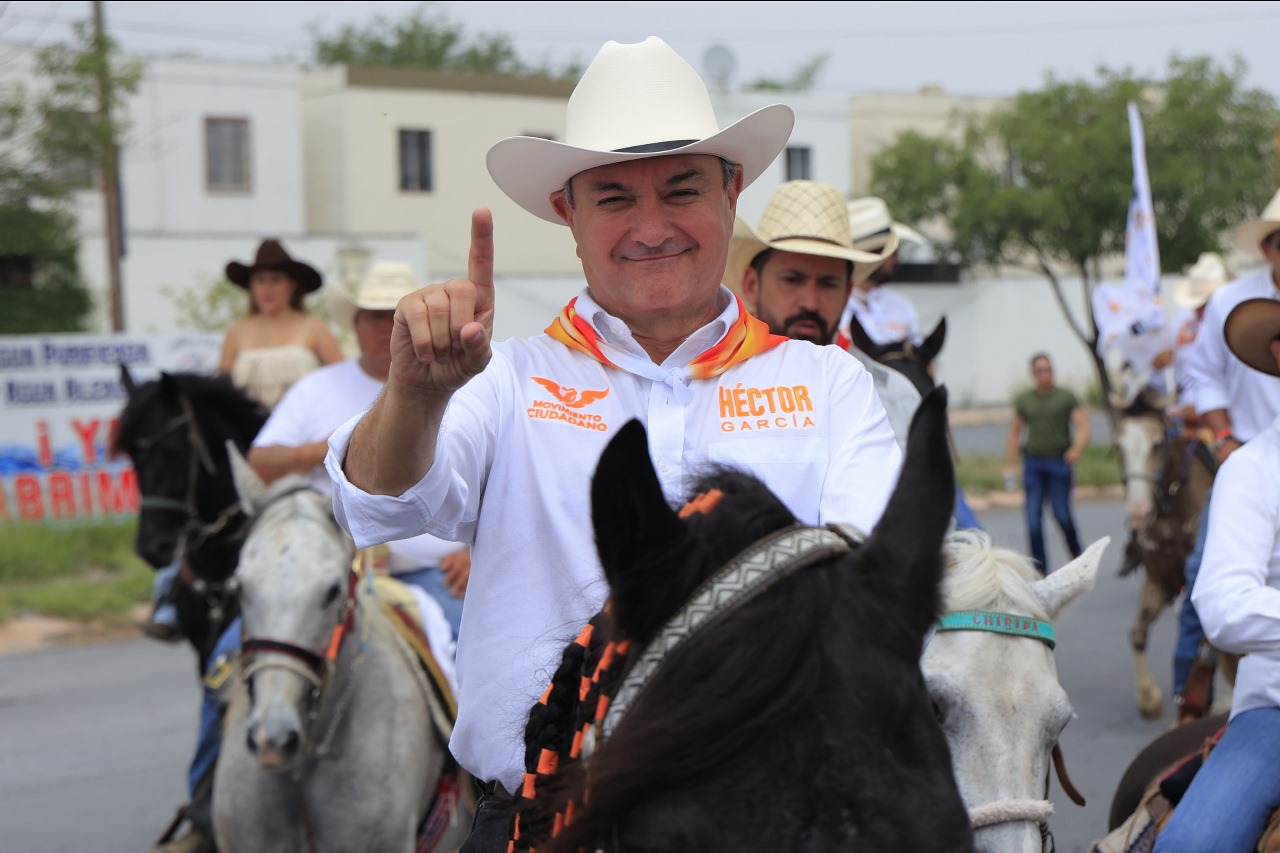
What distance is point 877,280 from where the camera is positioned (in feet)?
25.2

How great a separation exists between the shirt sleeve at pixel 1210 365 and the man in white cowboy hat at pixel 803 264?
2.58 metres

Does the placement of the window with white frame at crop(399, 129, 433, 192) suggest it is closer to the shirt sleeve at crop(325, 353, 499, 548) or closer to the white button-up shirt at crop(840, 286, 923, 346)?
the white button-up shirt at crop(840, 286, 923, 346)

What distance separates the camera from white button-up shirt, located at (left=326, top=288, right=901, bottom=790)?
2.36 meters

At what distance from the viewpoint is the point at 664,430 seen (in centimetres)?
243

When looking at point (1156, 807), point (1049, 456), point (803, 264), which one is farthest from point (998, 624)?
point (1049, 456)

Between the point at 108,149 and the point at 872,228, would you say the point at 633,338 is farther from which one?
the point at 108,149

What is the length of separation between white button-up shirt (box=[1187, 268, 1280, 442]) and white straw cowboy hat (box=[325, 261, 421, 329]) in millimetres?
3965

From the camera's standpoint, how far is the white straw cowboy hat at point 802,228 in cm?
493

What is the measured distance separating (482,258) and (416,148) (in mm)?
36575

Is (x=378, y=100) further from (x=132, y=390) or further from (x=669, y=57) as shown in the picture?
(x=669, y=57)

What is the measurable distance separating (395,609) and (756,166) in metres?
3.03

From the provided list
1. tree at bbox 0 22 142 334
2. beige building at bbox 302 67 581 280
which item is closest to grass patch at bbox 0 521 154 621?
tree at bbox 0 22 142 334

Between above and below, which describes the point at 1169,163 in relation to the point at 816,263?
above

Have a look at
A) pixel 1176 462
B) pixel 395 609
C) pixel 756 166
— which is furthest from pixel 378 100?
pixel 756 166
